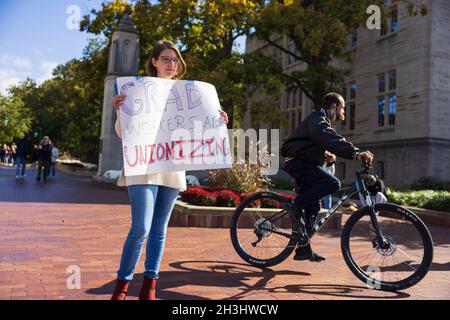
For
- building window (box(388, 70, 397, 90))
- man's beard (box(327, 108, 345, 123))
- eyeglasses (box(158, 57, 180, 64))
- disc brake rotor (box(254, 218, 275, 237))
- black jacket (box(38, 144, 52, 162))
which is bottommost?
disc brake rotor (box(254, 218, 275, 237))

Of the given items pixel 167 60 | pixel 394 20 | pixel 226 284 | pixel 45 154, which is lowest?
pixel 226 284

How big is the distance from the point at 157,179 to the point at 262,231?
7.41ft

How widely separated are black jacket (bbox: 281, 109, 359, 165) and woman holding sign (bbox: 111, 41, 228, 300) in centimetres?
169

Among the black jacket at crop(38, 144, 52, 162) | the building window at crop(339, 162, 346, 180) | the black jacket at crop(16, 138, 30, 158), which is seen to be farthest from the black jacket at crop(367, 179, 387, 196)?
the building window at crop(339, 162, 346, 180)

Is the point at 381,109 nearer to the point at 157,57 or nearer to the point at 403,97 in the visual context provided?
the point at 403,97

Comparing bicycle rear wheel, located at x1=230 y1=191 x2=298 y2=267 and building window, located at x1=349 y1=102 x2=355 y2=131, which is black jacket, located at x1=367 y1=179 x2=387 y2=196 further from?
building window, located at x1=349 y1=102 x2=355 y2=131

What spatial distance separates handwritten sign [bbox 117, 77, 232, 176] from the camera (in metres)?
3.71

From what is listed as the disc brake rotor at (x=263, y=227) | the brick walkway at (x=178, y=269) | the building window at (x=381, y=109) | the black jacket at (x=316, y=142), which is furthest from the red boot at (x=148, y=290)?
the building window at (x=381, y=109)

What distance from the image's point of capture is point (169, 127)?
3.96m

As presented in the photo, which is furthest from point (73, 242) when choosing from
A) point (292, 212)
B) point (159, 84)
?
point (159, 84)

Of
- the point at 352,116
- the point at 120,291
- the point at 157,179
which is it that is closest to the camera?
the point at 120,291

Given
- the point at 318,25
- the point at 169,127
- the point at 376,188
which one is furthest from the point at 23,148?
the point at 376,188

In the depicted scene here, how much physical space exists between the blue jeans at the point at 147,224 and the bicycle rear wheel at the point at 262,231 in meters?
1.95
